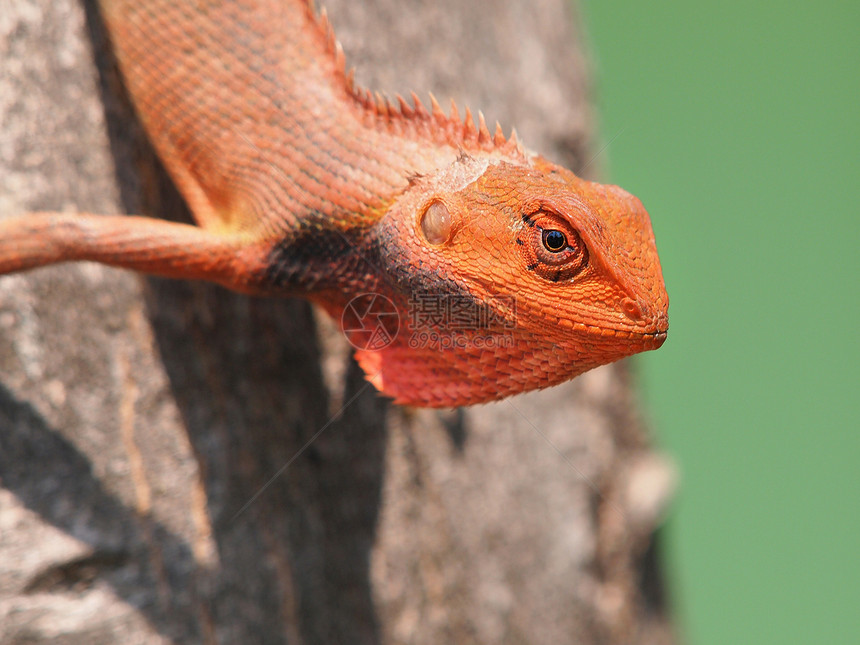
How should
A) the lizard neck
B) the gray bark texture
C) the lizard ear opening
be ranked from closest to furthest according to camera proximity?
1. the lizard ear opening
2. the lizard neck
3. the gray bark texture

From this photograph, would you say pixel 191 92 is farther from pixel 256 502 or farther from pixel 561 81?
pixel 561 81

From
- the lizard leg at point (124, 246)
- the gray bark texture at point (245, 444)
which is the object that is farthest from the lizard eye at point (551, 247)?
the gray bark texture at point (245, 444)

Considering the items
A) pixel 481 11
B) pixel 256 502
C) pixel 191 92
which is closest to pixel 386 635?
pixel 256 502

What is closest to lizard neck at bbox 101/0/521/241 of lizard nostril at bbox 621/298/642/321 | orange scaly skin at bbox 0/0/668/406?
orange scaly skin at bbox 0/0/668/406

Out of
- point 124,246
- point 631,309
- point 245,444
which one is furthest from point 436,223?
point 245,444

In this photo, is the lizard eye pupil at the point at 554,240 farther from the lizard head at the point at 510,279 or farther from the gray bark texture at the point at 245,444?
Answer: the gray bark texture at the point at 245,444

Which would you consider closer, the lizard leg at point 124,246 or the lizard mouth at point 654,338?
the lizard mouth at point 654,338
